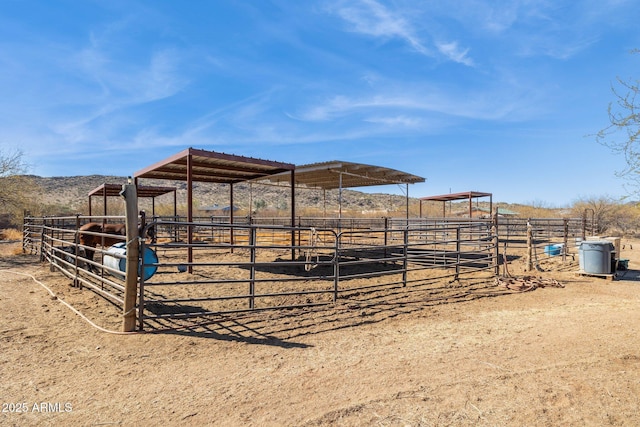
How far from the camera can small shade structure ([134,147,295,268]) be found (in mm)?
9078

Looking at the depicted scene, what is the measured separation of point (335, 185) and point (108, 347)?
15.4 metres

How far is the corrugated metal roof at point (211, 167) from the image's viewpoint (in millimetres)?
9289

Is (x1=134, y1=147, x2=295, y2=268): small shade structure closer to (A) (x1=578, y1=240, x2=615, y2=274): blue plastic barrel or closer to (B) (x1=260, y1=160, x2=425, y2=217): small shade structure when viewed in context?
(B) (x1=260, y1=160, x2=425, y2=217): small shade structure

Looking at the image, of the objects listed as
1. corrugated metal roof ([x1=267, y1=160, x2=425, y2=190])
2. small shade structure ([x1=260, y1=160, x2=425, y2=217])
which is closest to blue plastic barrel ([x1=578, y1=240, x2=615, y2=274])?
small shade structure ([x1=260, y1=160, x2=425, y2=217])

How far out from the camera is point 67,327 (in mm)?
4887

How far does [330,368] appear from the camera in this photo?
3721 mm

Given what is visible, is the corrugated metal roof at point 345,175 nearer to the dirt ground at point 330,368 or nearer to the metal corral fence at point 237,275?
the metal corral fence at point 237,275

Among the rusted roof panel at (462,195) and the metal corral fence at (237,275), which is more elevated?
the rusted roof panel at (462,195)

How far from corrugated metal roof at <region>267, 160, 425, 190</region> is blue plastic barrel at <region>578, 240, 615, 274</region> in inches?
283

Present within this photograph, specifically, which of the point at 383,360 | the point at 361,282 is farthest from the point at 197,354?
the point at 361,282

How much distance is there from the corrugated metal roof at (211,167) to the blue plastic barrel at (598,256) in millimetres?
8499

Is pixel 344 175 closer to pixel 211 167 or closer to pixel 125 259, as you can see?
pixel 211 167

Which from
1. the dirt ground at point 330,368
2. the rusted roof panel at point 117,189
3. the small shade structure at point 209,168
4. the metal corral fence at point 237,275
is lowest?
the dirt ground at point 330,368

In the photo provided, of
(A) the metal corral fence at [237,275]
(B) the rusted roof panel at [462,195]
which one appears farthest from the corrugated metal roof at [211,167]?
(B) the rusted roof panel at [462,195]
